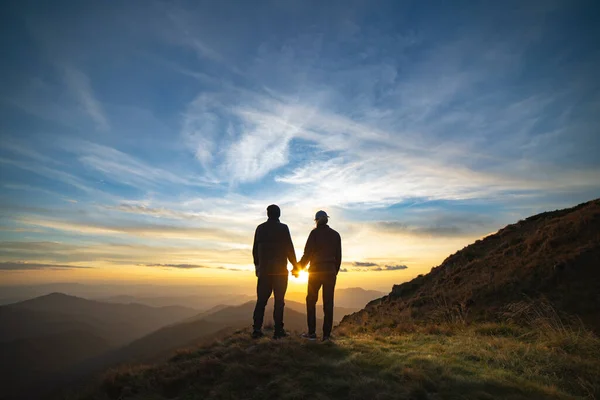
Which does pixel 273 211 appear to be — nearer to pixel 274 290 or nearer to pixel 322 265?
pixel 322 265

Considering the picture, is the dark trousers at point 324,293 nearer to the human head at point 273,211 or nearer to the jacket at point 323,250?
Result: the jacket at point 323,250

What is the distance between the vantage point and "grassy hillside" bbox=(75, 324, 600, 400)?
4.78 metres

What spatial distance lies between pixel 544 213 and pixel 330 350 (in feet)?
79.8

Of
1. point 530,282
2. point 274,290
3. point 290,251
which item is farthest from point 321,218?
point 530,282

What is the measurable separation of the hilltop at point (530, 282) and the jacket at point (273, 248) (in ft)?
21.3

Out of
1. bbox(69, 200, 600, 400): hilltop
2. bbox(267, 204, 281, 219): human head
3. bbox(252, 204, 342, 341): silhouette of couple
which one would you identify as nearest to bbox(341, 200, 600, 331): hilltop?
bbox(69, 200, 600, 400): hilltop

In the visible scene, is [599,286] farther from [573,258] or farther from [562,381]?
[562,381]

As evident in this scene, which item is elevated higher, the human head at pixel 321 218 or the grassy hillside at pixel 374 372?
the human head at pixel 321 218

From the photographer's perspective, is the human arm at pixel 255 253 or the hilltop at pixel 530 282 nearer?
the human arm at pixel 255 253

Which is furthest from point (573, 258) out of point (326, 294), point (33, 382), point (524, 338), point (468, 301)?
point (33, 382)

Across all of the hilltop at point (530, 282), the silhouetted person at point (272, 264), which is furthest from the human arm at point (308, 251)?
the hilltop at point (530, 282)

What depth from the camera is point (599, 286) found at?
11008 millimetres

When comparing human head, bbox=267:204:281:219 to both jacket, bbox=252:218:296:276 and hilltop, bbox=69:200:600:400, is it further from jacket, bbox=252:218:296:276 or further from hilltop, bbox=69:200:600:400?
hilltop, bbox=69:200:600:400

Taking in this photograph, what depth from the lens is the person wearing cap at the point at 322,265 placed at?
8539mm
